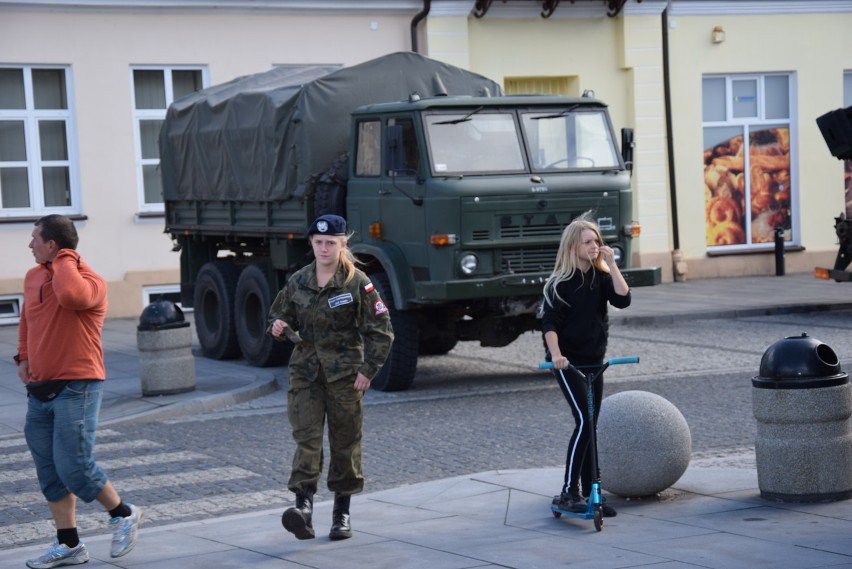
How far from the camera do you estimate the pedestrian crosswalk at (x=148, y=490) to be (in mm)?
8516

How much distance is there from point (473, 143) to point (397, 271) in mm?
1424

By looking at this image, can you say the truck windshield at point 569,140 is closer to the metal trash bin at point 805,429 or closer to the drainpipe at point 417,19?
the metal trash bin at point 805,429

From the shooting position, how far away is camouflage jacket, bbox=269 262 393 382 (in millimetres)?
7414

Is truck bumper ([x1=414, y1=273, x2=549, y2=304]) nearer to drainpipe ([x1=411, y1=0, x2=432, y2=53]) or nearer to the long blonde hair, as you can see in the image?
the long blonde hair

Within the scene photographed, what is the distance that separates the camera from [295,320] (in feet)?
24.8

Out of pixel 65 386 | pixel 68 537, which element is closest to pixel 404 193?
pixel 65 386

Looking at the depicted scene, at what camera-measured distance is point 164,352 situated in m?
13.6

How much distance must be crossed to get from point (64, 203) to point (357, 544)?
15.4 meters

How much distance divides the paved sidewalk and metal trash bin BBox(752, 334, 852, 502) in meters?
0.12

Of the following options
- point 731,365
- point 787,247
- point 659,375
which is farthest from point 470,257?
point 787,247

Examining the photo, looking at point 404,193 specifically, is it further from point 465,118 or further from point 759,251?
point 759,251

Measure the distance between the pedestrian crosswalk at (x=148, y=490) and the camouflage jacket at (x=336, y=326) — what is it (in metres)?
1.66

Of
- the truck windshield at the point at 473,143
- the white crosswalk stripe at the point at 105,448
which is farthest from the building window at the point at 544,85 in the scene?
the white crosswalk stripe at the point at 105,448

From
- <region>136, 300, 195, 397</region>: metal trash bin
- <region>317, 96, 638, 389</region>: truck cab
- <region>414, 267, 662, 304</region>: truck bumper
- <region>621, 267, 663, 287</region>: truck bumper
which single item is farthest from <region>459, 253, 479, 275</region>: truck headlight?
<region>136, 300, 195, 397</region>: metal trash bin
